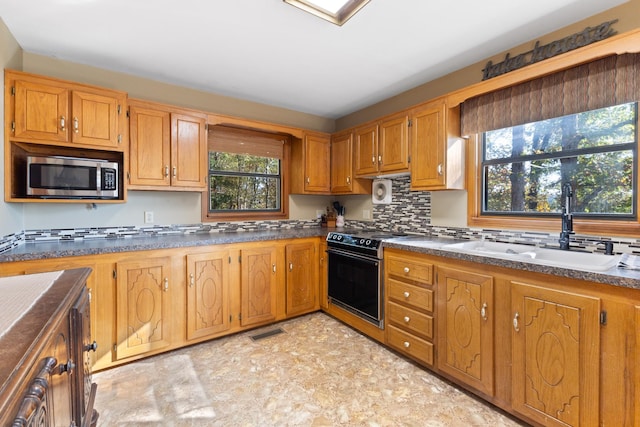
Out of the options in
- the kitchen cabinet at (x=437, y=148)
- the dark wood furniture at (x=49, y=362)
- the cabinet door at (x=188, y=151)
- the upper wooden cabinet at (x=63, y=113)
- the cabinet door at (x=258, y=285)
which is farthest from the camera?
the cabinet door at (x=258, y=285)

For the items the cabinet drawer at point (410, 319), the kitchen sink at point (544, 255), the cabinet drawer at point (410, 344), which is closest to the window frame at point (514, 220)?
the kitchen sink at point (544, 255)

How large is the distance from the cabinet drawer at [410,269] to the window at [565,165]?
0.83 metres

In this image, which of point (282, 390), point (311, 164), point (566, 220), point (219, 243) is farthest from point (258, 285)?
point (566, 220)

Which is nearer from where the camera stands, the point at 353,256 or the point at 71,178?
the point at 71,178

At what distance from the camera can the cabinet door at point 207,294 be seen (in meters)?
2.60

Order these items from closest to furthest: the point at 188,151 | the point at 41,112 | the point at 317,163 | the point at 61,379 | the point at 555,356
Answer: the point at 61,379 < the point at 555,356 < the point at 41,112 < the point at 188,151 < the point at 317,163

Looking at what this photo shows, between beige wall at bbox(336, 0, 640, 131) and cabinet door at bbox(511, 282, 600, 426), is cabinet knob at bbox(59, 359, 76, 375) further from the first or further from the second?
beige wall at bbox(336, 0, 640, 131)

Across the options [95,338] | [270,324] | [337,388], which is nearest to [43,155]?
[95,338]

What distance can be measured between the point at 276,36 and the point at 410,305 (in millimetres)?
2300

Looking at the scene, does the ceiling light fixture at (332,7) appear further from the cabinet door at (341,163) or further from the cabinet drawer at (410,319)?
the cabinet drawer at (410,319)

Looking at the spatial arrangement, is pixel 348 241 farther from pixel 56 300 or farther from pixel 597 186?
pixel 56 300

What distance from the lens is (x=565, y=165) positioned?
85.3 inches

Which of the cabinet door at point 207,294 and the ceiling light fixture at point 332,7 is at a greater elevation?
the ceiling light fixture at point 332,7

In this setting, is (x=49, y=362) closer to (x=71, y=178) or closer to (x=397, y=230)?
(x=71, y=178)
